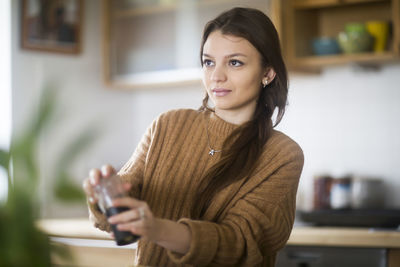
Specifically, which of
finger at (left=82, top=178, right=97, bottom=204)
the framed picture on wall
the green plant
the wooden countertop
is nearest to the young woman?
finger at (left=82, top=178, right=97, bottom=204)

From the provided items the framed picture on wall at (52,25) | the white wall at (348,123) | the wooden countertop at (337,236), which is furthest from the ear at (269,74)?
the framed picture on wall at (52,25)

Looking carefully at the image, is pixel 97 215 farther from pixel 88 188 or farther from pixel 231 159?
pixel 231 159

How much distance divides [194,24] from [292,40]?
1.95ft

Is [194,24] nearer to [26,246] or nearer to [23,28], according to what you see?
[23,28]

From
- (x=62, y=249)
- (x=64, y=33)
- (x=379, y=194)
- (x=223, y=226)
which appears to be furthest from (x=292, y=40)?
(x=62, y=249)

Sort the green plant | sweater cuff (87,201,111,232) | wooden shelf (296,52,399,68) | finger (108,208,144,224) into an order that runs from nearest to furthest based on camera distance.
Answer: the green plant, finger (108,208,144,224), sweater cuff (87,201,111,232), wooden shelf (296,52,399,68)

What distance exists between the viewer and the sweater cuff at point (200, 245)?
134cm

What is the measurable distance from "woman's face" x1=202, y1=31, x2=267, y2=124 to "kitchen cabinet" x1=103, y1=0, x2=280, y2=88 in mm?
1704

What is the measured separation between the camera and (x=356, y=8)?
3.26 m

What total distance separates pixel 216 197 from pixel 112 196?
43 cm

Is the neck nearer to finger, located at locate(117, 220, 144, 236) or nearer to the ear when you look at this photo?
the ear

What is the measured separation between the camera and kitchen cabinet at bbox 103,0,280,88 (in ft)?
11.3

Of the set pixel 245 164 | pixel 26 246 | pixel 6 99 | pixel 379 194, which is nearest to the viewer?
pixel 26 246

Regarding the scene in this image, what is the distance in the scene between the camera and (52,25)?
3623 mm
